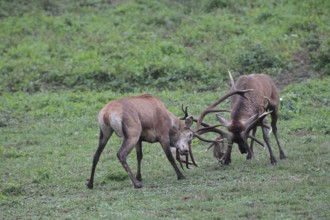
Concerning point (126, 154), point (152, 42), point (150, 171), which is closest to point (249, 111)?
point (150, 171)

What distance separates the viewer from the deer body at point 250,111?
12.2 meters

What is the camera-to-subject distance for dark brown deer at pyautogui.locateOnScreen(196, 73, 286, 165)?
40.0ft

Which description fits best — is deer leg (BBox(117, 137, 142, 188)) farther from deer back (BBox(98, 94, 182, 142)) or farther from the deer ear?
the deer ear

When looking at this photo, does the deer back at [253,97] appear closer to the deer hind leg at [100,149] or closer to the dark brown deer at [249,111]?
the dark brown deer at [249,111]

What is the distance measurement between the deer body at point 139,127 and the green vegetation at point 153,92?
45 cm

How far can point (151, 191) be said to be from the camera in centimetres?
1084

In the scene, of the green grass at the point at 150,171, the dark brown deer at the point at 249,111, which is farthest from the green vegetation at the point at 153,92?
the dark brown deer at the point at 249,111

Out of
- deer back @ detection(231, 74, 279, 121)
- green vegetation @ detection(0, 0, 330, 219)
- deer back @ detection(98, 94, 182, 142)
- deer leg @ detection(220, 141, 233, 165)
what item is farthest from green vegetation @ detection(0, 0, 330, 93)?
deer back @ detection(98, 94, 182, 142)

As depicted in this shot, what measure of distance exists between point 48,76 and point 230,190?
11.3 metres

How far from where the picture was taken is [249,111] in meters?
12.6

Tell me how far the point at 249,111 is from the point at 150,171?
6.44 feet

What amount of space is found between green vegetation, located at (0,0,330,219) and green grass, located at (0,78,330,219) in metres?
0.03

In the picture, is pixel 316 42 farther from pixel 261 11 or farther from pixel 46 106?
pixel 46 106

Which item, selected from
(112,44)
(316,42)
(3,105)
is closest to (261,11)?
(316,42)
